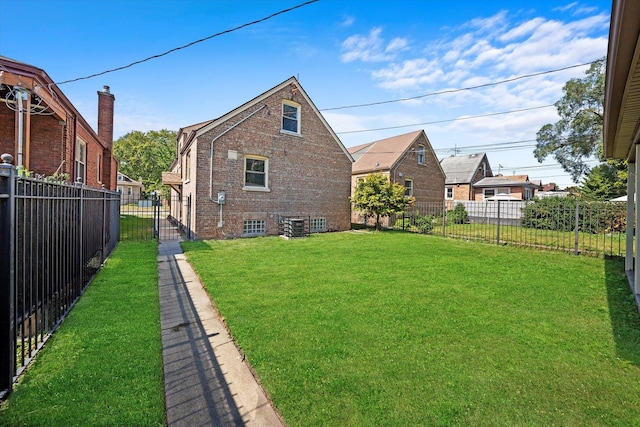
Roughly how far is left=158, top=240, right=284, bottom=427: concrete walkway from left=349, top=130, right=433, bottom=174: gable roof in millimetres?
18234

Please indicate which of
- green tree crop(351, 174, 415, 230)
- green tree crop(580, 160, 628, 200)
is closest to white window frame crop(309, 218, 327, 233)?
green tree crop(351, 174, 415, 230)

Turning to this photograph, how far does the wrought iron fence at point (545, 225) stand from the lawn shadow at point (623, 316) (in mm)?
1350

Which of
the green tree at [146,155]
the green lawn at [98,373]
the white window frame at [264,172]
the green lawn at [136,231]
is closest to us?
the green lawn at [98,373]

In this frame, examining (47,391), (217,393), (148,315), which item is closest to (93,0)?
(148,315)

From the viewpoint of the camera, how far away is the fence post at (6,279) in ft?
8.09

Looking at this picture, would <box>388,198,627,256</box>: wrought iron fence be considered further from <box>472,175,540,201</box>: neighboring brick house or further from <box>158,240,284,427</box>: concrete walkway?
<box>158,240,284,427</box>: concrete walkway

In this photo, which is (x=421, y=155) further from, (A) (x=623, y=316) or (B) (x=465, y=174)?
(A) (x=623, y=316)

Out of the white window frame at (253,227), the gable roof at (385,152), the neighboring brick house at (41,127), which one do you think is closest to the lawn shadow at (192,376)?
the neighboring brick house at (41,127)

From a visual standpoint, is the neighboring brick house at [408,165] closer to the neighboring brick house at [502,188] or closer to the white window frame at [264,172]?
the neighboring brick house at [502,188]

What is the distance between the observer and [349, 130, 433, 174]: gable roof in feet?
70.3

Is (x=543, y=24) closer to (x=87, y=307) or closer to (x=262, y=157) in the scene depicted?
(x=262, y=157)

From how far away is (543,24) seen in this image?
26.6 ft

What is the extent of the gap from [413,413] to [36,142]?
1258cm

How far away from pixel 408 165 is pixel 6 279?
866 inches
